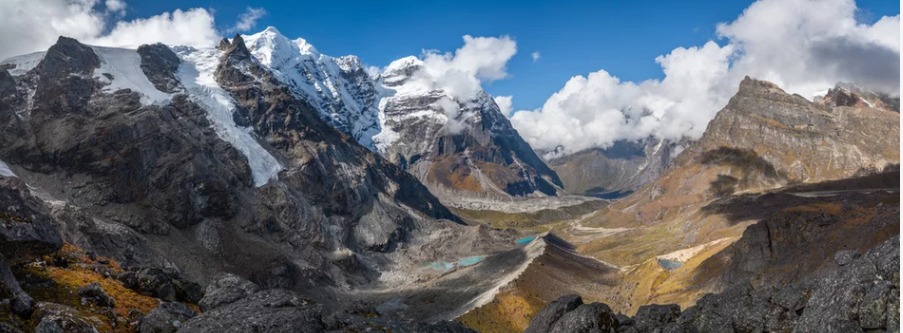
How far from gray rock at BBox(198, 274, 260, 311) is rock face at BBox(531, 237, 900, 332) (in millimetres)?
16294

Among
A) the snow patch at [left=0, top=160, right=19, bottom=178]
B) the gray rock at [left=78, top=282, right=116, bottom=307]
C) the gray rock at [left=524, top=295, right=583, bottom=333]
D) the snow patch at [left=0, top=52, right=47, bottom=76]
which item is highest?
the snow patch at [left=0, top=52, right=47, bottom=76]

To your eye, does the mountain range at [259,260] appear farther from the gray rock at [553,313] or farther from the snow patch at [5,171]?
the snow patch at [5,171]

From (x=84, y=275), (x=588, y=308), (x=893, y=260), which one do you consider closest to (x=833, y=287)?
(x=893, y=260)

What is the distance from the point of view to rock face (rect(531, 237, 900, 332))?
1920 cm

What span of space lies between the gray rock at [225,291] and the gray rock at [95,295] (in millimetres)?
3355

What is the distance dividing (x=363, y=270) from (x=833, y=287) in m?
163

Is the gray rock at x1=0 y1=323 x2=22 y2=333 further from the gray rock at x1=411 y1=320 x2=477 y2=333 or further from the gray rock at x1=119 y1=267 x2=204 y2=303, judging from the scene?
the gray rock at x1=411 y1=320 x2=477 y2=333

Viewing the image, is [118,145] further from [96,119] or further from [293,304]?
[293,304]

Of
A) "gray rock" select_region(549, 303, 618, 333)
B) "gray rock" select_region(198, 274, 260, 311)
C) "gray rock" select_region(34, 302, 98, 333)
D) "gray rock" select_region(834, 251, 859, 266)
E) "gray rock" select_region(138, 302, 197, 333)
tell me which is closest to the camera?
"gray rock" select_region(34, 302, 98, 333)

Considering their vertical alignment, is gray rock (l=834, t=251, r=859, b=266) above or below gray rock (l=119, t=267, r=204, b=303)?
above

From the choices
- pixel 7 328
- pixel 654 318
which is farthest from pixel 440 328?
pixel 654 318

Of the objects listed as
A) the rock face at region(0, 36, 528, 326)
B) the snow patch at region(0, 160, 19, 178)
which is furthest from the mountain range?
the snow patch at region(0, 160, 19, 178)

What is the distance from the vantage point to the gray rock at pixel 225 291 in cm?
2350

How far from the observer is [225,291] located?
2398 cm
